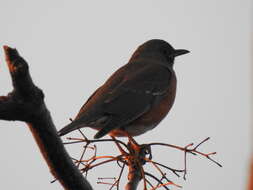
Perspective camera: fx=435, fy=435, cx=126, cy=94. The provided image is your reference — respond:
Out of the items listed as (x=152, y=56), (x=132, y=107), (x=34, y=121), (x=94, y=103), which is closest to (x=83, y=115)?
(x=94, y=103)

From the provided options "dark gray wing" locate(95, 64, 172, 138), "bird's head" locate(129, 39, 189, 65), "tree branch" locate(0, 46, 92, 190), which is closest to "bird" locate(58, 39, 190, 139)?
"dark gray wing" locate(95, 64, 172, 138)

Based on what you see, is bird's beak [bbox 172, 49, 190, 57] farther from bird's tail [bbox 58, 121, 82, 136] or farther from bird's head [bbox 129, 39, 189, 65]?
bird's tail [bbox 58, 121, 82, 136]

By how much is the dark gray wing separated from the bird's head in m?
0.79

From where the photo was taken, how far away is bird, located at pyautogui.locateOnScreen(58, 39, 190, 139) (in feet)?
15.9

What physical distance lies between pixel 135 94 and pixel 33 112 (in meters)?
3.86

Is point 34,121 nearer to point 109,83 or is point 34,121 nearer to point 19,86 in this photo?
point 19,86

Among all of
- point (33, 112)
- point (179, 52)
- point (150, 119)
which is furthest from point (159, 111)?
point (33, 112)

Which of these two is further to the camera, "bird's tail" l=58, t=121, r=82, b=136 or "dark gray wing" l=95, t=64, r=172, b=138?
"dark gray wing" l=95, t=64, r=172, b=138

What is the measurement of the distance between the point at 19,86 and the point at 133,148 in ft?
6.48

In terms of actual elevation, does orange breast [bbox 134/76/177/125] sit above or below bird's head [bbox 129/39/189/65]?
below

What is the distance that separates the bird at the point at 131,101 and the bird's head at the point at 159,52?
11 centimetres

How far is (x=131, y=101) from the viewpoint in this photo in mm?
5715

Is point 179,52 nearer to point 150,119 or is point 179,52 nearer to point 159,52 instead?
point 159,52

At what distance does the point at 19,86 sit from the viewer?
2.17 m
